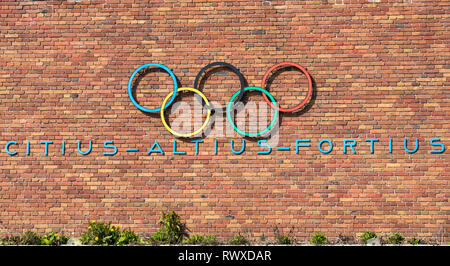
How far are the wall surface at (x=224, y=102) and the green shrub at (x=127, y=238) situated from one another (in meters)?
0.24

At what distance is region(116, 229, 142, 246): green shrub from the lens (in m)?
10.8

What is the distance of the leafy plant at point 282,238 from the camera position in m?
11.0

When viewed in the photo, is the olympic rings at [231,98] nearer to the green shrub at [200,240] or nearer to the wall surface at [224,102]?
the wall surface at [224,102]

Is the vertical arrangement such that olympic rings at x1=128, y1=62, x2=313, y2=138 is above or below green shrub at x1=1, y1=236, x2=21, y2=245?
above

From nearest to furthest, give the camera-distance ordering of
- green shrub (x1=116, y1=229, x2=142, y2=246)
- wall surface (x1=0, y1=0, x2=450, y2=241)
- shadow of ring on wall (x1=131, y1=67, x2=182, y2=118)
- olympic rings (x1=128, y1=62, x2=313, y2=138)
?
1. green shrub (x1=116, y1=229, x2=142, y2=246)
2. wall surface (x1=0, y1=0, x2=450, y2=241)
3. olympic rings (x1=128, y1=62, x2=313, y2=138)
4. shadow of ring on wall (x1=131, y1=67, x2=182, y2=118)

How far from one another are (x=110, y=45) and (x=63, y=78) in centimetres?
133

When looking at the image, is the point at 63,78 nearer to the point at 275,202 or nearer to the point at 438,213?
the point at 275,202

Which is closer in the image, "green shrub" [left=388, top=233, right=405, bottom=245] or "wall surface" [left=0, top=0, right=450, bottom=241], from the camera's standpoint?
"green shrub" [left=388, top=233, right=405, bottom=245]

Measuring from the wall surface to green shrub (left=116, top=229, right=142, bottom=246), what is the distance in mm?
239

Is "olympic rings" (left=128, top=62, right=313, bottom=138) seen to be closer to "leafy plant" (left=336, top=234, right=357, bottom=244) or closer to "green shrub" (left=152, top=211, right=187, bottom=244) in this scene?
"green shrub" (left=152, top=211, right=187, bottom=244)

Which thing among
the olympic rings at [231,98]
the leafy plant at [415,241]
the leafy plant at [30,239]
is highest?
the olympic rings at [231,98]

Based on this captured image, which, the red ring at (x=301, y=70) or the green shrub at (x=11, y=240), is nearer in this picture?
the green shrub at (x=11, y=240)

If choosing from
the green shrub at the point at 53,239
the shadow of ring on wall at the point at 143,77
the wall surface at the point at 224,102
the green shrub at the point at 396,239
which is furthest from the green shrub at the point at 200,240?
the green shrub at the point at 396,239

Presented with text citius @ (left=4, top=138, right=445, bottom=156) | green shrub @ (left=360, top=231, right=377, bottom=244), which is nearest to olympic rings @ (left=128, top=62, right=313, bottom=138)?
text citius @ (left=4, top=138, right=445, bottom=156)
